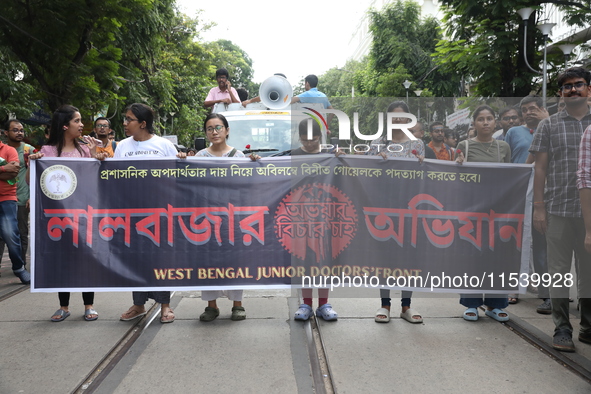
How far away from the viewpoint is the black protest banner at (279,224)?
504cm

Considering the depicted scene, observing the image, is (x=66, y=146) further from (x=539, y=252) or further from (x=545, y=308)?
(x=545, y=308)

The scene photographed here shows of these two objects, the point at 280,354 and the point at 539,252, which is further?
the point at 539,252

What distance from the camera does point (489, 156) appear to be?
5430mm

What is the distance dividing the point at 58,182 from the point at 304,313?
254 cm

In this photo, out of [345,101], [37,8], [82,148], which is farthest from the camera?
[37,8]

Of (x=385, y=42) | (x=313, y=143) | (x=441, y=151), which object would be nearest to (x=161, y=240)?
(x=313, y=143)

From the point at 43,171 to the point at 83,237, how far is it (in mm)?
708

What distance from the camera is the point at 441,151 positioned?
6.50m

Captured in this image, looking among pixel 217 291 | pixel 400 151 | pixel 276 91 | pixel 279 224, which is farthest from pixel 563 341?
pixel 276 91

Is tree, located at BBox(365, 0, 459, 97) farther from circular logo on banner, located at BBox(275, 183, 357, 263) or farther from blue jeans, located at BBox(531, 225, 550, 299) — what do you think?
circular logo on banner, located at BBox(275, 183, 357, 263)

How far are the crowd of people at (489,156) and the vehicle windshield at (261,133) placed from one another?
212 centimetres

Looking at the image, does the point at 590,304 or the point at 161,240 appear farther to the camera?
the point at 161,240

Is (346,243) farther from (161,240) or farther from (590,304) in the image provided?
(590,304)

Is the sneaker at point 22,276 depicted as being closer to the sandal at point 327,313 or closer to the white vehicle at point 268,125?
the white vehicle at point 268,125
